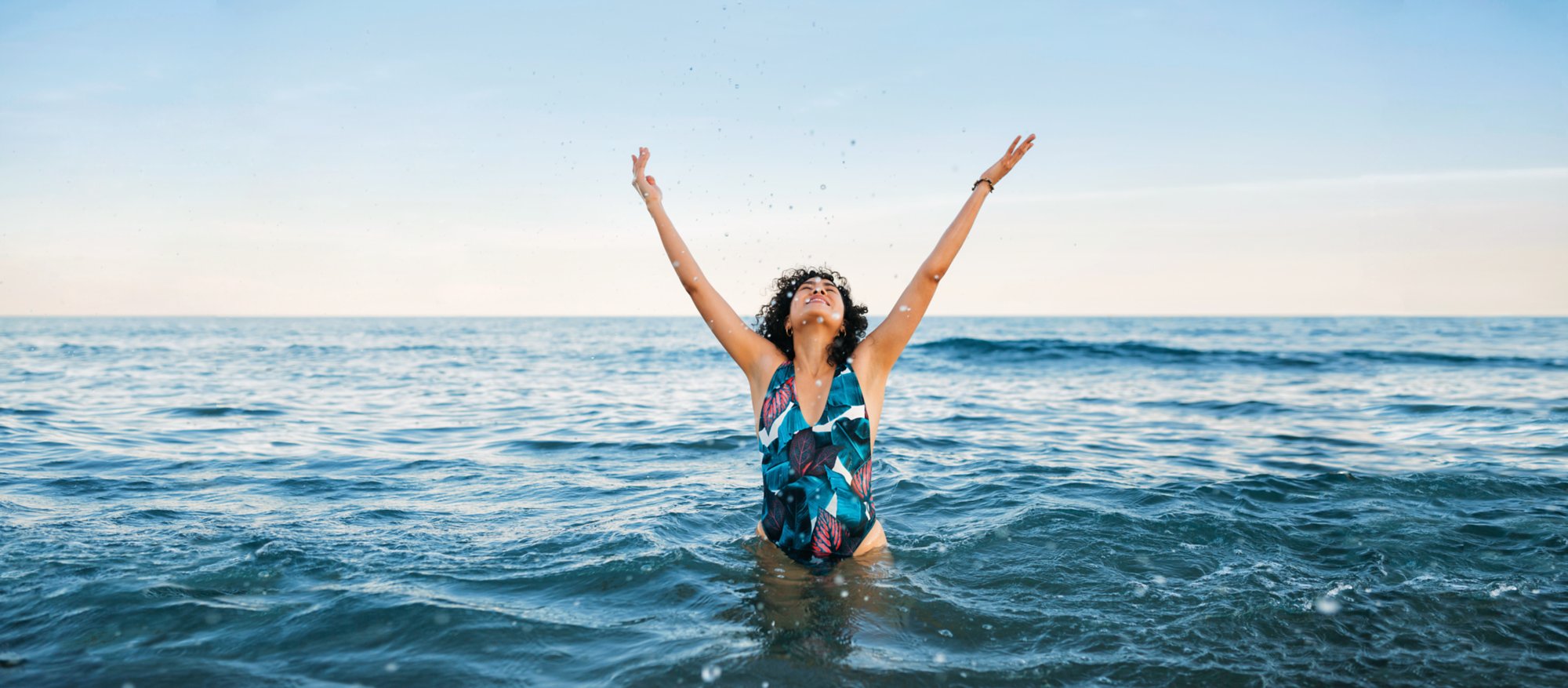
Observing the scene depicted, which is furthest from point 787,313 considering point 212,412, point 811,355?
point 212,412

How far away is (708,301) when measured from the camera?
493 centimetres

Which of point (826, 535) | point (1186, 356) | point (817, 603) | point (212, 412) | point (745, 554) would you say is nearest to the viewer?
point (817, 603)

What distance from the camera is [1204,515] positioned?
22.9ft

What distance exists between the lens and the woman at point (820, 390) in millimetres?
4773

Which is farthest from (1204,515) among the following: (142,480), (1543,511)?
(142,480)

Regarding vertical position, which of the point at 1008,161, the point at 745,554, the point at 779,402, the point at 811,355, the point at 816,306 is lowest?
the point at 745,554

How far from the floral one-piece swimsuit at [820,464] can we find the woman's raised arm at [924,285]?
21cm

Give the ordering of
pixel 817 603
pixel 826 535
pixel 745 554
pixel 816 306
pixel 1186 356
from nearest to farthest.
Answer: pixel 817 603, pixel 816 306, pixel 826 535, pixel 745 554, pixel 1186 356

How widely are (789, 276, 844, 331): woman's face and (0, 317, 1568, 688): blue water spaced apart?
144cm

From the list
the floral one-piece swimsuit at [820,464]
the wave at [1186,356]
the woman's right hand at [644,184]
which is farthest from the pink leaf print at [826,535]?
the wave at [1186,356]

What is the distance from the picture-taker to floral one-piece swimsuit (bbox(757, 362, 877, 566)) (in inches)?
188

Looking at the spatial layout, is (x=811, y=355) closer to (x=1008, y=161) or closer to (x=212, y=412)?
(x=1008, y=161)

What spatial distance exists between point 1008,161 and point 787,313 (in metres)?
1.59

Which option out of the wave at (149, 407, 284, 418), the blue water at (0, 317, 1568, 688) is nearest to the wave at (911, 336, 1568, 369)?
the blue water at (0, 317, 1568, 688)
